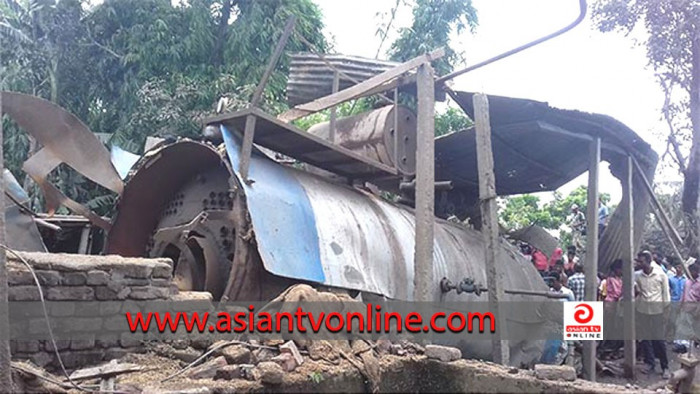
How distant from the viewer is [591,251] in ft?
24.0

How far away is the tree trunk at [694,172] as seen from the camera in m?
12.1

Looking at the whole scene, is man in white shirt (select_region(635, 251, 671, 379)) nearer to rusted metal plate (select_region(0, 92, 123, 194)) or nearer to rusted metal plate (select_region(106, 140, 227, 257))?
rusted metal plate (select_region(106, 140, 227, 257))

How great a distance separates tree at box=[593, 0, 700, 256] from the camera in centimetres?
1283

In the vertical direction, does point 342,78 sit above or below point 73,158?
above

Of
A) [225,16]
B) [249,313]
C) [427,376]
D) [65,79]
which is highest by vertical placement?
[225,16]

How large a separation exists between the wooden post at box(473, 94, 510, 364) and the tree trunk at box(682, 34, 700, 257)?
7.76 metres

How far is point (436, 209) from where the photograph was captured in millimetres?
9719

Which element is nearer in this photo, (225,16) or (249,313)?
(249,313)

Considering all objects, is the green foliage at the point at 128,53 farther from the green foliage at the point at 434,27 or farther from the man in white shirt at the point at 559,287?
the man in white shirt at the point at 559,287

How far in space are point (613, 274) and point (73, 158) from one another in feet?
25.8

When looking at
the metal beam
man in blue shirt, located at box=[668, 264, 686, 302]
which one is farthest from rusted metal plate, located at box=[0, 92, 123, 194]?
man in blue shirt, located at box=[668, 264, 686, 302]

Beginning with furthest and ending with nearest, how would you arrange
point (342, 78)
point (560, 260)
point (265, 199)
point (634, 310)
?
point (560, 260), point (634, 310), point (342, 78), point (265, 199)

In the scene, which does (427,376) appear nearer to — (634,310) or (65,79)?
(634,310)

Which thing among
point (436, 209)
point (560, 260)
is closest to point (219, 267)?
point (436, 209)
